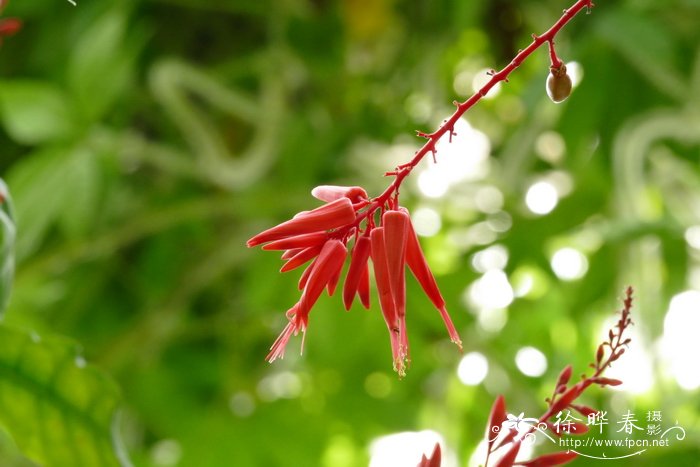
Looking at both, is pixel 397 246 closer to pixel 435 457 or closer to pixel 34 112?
pixel 435 457

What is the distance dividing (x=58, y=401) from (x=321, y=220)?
15 cm

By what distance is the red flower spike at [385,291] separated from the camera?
9.3 inches

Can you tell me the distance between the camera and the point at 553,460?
230mm

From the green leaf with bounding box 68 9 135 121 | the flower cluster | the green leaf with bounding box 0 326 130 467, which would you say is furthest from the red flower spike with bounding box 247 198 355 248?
the green leaf with bounding box 68 9 135 121

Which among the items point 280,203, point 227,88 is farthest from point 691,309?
point 227,88

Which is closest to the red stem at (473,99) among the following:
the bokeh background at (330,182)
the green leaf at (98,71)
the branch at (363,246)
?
the branch at (363,246)

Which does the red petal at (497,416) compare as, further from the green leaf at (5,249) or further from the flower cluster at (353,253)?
the green leaf at (5,249)

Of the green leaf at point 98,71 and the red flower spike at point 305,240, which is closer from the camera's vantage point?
the red flower spike at point 305,240

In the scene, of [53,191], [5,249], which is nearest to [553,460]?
[5,249]

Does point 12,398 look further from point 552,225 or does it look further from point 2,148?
point 2,148

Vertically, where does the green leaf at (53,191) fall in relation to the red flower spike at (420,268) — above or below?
above

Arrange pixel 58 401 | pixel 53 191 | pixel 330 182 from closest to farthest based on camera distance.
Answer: pixel 58 401
pixel 53 191
pixel 330 182

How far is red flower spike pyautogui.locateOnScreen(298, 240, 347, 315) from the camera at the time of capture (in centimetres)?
24

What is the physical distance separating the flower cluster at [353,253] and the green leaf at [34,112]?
55 centimetres
